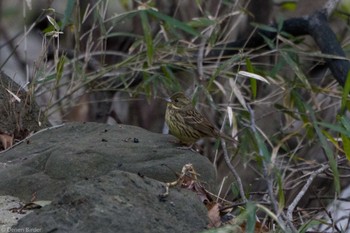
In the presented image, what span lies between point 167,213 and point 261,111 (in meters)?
3.87

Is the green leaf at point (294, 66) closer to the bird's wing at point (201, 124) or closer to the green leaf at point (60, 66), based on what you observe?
the bird's wing at point (201, 124)

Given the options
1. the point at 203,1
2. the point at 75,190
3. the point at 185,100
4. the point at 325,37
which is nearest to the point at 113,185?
the point at 75,190

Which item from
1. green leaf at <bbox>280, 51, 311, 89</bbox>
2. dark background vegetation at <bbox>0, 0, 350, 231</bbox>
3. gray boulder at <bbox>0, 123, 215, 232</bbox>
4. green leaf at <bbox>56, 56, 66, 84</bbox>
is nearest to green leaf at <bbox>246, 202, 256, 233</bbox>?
gray boulder at <bbox>0, 123, 215, 232</bbox>

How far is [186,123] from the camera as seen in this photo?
5.83 metres

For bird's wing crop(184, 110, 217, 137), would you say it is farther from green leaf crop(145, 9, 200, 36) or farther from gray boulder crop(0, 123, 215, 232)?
gray boulder crop(0, 123, 215, 232)

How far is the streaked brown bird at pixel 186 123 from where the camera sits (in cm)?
573

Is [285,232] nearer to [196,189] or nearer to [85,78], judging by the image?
[196,189]

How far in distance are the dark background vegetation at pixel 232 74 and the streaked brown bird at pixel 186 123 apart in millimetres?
123

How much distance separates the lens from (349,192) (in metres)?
8.25

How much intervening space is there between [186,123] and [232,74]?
2.38 feet

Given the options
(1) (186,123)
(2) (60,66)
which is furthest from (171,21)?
(2) (60,66)

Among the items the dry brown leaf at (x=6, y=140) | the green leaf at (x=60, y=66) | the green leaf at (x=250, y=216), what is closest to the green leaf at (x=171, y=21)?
the green leaf at (x=60, y=66)

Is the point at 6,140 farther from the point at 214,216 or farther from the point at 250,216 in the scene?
the point at 250,216

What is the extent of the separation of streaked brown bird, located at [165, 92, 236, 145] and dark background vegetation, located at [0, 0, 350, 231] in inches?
4.8
